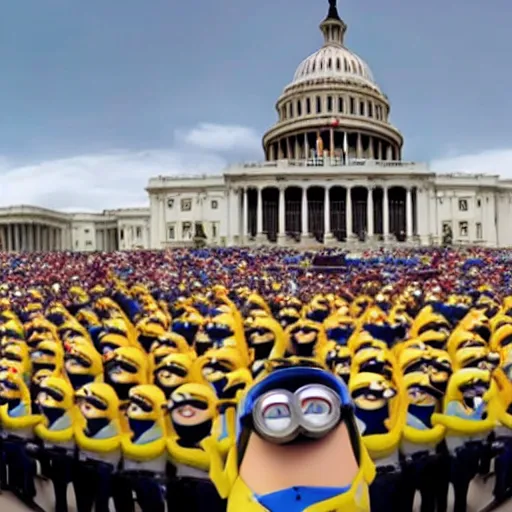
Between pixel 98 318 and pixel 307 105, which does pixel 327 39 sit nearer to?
pixel 307 105

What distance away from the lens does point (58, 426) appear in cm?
1045

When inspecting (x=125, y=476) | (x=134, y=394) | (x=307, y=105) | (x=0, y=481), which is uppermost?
(x=307, y=105)

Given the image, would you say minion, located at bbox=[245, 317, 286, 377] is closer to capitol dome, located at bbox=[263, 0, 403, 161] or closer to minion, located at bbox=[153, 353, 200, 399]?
minion, located at bbox=[153, 353, 200, 399]

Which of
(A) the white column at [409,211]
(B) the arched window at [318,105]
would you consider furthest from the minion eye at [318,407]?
(B) the arched window at [318,105]

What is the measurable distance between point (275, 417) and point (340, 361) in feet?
21.8

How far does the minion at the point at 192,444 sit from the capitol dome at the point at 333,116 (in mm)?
104008

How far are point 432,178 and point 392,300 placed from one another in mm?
80733

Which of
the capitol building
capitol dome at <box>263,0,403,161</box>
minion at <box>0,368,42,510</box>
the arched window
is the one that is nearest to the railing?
the capitol building

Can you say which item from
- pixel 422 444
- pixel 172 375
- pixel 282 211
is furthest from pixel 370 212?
pixel 172 375

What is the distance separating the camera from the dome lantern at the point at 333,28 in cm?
13938

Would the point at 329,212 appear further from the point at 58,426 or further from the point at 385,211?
the point at 58,426

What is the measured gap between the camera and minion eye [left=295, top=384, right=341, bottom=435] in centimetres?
518

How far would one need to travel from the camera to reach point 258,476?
5.50 metres

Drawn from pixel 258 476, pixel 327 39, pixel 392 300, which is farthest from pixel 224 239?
pixel 258 476
